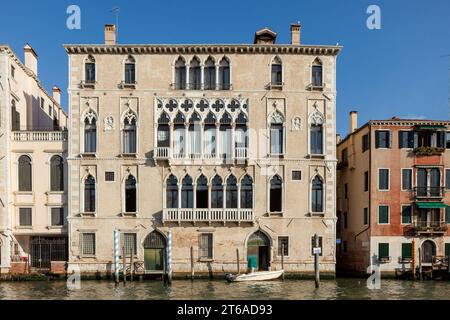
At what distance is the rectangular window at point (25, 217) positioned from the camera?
26234 millimetres

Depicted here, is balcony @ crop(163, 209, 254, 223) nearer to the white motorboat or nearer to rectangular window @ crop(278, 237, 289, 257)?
rectangular window @ crop(278, 237, 289, 257)

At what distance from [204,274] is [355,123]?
14617 mm

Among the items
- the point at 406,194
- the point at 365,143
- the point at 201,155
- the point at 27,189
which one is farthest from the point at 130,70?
the point at 406,194

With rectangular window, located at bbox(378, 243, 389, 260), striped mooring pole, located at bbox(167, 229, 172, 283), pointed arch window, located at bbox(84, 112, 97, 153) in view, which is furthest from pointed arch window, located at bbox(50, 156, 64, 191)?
rectangular window, located at bbox(378, 243, 389, 260)

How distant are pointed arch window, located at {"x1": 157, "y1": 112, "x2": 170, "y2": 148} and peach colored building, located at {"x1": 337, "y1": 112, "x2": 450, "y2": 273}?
11.3 metres

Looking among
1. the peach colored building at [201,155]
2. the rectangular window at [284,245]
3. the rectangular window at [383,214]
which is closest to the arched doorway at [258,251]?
the peach colored building at [201,155]

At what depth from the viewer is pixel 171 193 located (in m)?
25.9

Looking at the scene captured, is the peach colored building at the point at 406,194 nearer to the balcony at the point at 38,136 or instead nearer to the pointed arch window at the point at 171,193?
the pointed arch window at the point at 171,193

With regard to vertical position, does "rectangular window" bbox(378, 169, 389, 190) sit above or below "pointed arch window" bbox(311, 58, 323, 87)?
below

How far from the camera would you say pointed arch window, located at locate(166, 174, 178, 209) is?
25.9 meters

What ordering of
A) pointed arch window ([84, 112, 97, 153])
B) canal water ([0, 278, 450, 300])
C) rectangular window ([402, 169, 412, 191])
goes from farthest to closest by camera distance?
rectangular window ([402, 169, 412, 191]), pointed arch window ([84, 112, 97, 153]), canal water ([0, 278, 450, 300])

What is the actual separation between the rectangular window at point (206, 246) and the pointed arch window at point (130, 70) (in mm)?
9298

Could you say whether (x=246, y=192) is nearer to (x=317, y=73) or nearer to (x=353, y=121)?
(x=317, y=73)
